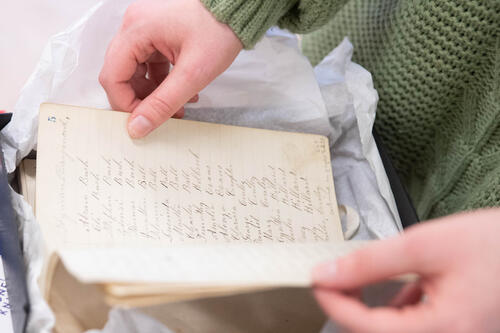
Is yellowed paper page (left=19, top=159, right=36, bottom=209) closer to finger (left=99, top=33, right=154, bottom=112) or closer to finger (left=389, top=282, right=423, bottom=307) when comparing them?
finger (left=99, top=33, right=154, bottom=112)

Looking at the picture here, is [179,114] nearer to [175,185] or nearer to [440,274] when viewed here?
[175,185]

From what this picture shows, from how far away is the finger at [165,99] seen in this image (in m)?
0.41

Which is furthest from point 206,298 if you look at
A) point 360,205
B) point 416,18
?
point 416,18

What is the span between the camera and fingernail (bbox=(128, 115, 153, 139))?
414 millimetres

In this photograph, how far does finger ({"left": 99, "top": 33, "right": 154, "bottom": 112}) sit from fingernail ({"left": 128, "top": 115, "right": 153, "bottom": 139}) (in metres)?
0.03

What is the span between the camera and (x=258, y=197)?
0.44 metres

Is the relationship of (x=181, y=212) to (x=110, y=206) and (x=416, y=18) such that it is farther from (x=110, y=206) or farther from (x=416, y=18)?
(x=416, y=18)

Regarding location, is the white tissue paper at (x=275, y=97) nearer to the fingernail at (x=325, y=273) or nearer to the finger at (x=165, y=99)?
the finger at (x=165, y=99)

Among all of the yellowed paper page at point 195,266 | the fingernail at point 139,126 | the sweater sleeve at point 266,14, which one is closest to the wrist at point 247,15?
the sweater sleeve at point 266,14

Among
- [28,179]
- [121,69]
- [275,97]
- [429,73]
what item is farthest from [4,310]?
[429,73]

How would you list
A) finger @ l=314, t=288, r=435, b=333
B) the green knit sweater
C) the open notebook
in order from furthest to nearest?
the green knit sweater, the open notebook, finger @ l=314, t=288, r=435, b=333

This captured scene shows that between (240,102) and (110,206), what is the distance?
0.20m

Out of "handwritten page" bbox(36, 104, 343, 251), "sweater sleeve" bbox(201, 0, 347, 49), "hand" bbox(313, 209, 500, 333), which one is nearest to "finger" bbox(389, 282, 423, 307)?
"hand" bbox(313, 209, 500, 333)

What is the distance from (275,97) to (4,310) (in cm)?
32
